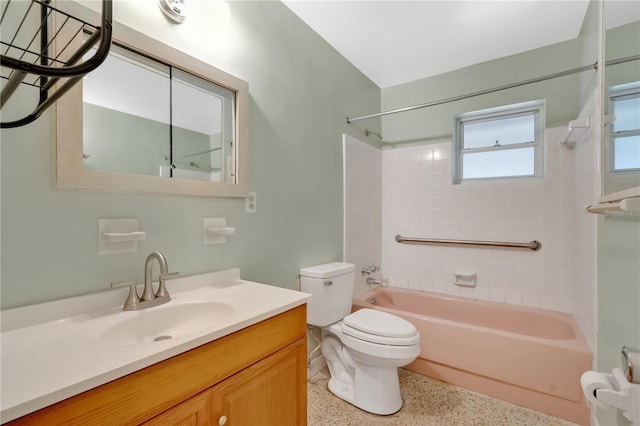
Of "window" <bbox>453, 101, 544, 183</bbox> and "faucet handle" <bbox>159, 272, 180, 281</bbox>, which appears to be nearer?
"faucet handle" <bbox>159, 272, 180, 281</bbox>

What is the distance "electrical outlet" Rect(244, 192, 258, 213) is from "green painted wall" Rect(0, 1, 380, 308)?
0.11 ft

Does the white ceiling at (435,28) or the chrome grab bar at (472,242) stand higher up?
the white ceiling at (435,28)

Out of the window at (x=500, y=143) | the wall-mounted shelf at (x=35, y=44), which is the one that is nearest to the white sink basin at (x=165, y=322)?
the wall-mounted shelf at (x=35, y=44)

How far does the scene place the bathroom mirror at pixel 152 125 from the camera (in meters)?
0.98

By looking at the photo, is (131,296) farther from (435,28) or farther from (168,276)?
(435,28)

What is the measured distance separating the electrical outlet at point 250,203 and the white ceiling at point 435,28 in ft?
4.22

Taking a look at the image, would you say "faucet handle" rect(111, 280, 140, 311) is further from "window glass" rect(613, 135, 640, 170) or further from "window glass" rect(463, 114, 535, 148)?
"window glass" rect(463, 114, 535, 148)

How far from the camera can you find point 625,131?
999 mm

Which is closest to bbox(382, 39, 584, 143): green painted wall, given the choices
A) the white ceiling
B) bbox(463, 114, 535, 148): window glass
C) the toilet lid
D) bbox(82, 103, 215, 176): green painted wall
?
the white ceiling

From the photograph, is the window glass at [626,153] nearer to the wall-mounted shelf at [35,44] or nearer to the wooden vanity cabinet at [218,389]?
the wooden vanity cabinet at [218,389]

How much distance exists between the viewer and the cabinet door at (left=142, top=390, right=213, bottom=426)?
72 cm

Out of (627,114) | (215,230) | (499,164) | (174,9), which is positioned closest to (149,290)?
(215,230)

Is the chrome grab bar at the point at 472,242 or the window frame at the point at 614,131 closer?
the window frame at the point at 614,131

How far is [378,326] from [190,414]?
117 centimetres
